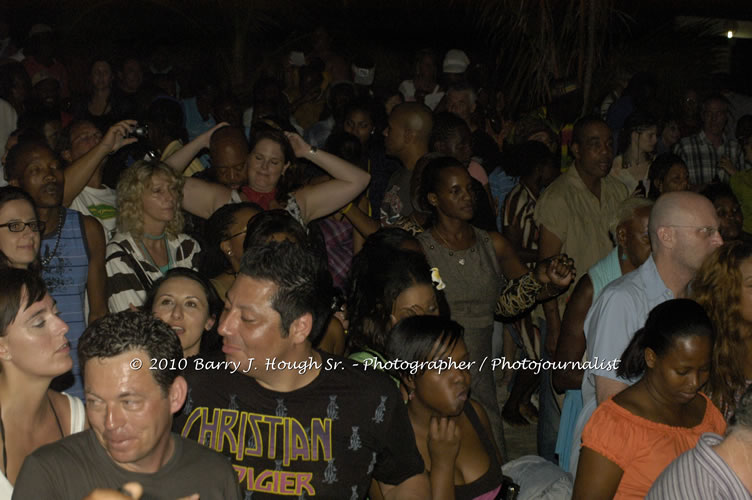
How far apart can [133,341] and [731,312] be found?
273cm

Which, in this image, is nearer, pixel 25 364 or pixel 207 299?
pixel 25 364

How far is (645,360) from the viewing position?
3459mm

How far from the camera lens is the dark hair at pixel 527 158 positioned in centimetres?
709

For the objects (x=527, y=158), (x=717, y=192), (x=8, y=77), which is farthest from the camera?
(x=8, y=77)

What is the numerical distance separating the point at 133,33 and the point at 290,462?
1363 centimetres

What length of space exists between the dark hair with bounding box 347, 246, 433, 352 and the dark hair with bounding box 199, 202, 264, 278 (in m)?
0.97

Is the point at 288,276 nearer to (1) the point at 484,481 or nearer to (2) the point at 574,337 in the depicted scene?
(1) the point at 484,481

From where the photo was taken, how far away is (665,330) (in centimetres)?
339

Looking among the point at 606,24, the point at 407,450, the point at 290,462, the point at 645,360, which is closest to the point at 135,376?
the point at 290,462

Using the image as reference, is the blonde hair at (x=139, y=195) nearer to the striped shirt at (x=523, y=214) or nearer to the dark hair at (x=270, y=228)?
the dark hair at (x=270, y=228)

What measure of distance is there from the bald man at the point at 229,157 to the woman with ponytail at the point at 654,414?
3.17m

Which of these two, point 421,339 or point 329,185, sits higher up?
point 329,185

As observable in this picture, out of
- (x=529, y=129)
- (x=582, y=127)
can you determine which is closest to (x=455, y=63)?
(x=529, y=129)

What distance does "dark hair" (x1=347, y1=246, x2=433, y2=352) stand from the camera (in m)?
3.77
